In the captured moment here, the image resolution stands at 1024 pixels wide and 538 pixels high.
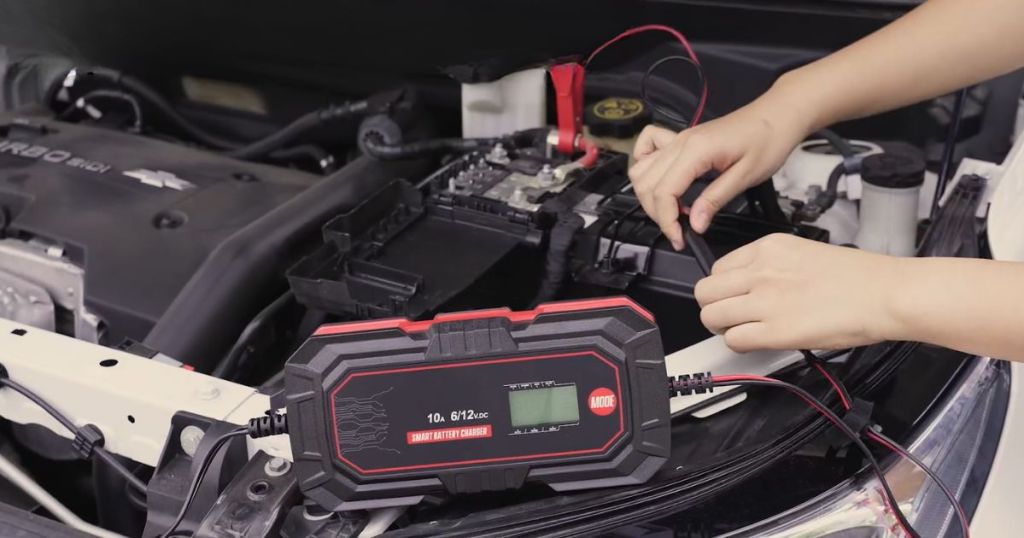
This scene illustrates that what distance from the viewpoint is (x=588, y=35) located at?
1.28 metres

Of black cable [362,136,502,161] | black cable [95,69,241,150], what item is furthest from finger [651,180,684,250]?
black cable [95,69,241,150]

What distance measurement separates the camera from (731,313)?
0.90 m

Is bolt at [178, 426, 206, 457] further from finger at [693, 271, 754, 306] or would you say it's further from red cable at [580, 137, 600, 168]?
red cable at [580, 137, 600, 168]

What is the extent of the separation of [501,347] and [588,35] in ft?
2.01

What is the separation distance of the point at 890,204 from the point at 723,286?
44cm

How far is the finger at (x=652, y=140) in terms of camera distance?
1154mm

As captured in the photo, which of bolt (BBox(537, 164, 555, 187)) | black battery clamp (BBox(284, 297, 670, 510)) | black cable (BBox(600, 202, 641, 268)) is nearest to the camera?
black battery clamp (BBox(284, 297, 670, 510))

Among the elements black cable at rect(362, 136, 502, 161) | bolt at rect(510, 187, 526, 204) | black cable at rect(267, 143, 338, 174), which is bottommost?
black cable at rect(267, 143, 338, 174)

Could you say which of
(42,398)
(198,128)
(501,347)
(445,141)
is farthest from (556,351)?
(198,128)

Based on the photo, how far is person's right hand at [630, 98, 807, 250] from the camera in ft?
3.51

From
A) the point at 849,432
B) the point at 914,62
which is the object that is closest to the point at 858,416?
the point at 849,432

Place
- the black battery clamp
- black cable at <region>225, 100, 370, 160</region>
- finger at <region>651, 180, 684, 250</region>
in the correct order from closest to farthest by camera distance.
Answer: the black battery clamp
finger at <region>651, 180, 684, 250</region>
black cable at <region>225, 100, 370, 160</region>

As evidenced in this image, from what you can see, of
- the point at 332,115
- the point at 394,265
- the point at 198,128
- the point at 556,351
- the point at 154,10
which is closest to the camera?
the point at 556,351

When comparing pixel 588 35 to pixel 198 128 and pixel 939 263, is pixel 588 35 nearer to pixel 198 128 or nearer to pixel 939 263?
pixel 939 263
